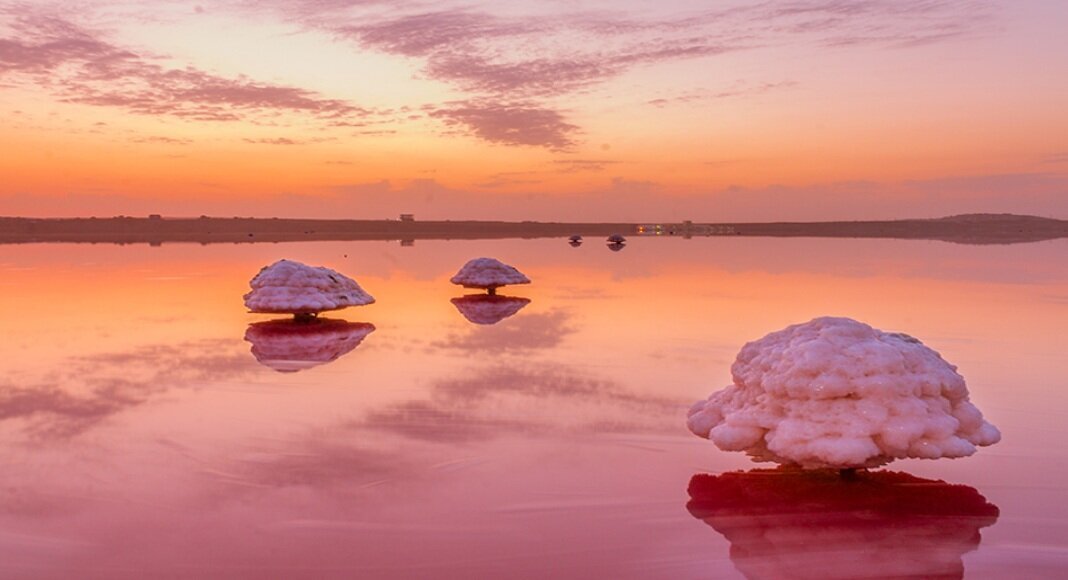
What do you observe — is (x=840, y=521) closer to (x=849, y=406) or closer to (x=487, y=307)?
(x=849, y=406)

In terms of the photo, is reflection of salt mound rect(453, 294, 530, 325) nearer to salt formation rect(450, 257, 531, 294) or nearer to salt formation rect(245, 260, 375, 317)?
salt formation rect(450, 257, 531, 294)

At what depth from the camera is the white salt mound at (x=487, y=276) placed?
28.1m

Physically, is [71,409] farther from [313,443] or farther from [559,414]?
[559,414]

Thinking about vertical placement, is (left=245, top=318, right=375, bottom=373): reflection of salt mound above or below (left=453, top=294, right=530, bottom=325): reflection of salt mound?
below

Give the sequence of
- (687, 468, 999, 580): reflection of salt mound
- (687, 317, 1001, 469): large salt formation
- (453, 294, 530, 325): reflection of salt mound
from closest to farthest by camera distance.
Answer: (687, 468, 999, 580): reflection of salt mound < (687, 317, 1001, 469): large salt formation < (453, 294, 530, 325): reflection of salt mound

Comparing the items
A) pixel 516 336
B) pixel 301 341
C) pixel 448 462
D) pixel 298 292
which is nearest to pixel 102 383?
pixel 301 341

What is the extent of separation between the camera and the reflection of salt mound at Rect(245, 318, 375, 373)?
615 inches

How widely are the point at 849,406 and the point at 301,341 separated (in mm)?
13761

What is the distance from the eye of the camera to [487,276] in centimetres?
2822

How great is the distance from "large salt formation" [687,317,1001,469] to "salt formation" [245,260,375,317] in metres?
13.8

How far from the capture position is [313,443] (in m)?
9.65

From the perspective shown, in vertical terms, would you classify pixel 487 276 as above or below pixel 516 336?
above

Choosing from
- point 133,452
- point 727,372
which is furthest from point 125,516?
point 727,372

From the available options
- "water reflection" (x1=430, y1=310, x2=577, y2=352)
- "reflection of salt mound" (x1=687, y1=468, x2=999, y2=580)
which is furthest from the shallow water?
"water reflection" (x1=430, y1=310, x2=577, y2=352)
